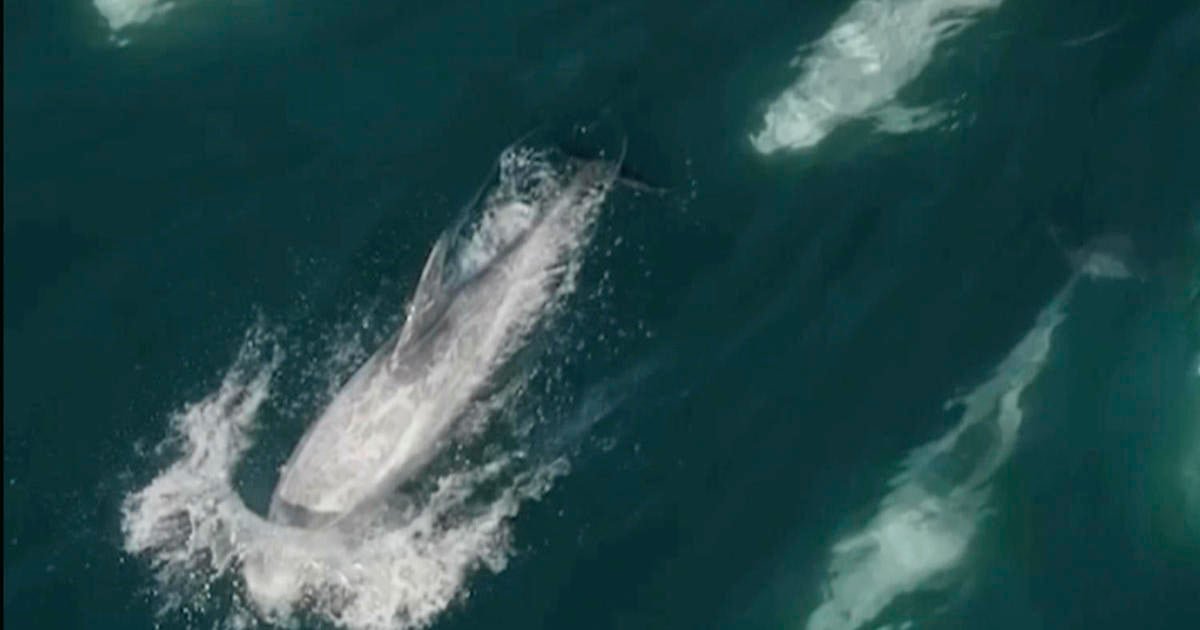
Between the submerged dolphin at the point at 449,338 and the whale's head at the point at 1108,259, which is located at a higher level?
the submerged dolphin at the point at 449,338

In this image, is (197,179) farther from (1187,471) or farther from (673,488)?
(1187,471)

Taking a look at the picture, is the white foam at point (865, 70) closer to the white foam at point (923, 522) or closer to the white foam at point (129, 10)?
the white foam at point (923, 522)

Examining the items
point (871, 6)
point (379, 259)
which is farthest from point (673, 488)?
point (871, 6)

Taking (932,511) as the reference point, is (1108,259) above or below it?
above

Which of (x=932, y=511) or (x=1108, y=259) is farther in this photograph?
(x=1108, y=259)

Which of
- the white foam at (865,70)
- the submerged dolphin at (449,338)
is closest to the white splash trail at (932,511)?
the white foam at (865,70)

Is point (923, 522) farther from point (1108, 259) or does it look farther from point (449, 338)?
point (449, 338)

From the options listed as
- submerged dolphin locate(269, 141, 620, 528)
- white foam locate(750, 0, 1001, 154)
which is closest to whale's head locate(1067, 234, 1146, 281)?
white foam locate(750, 0, 1001, 154)

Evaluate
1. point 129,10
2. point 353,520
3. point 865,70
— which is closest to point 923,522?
point 353,520
